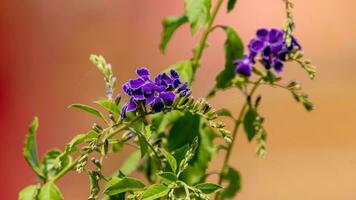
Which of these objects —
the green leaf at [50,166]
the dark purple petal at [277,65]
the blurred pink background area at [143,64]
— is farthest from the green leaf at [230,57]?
the blurred pink background area at [143,64]

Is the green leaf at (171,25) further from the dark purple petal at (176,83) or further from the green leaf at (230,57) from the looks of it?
the dark purple petal at (176,83)

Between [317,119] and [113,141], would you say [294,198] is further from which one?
[113,141]

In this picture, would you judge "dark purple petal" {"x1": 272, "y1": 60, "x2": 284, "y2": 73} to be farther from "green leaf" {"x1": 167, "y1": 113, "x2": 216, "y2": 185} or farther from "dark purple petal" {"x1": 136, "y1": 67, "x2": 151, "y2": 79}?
"dark purple petal" {"x1": 136, "y1": 67, "x2": 151, "y2": 79}

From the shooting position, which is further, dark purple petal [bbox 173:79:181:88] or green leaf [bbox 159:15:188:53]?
green leaf [bbox 159:15:188:53]

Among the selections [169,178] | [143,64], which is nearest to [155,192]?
[169,178]

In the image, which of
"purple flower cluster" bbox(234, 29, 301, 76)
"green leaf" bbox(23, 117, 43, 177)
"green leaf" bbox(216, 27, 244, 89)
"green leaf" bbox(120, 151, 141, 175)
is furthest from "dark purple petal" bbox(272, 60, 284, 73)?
"green leaf" bbox(23, 117, 43, 177)

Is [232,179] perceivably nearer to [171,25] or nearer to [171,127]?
[171,127]

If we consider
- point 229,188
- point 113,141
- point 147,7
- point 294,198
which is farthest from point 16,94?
point 113,141
